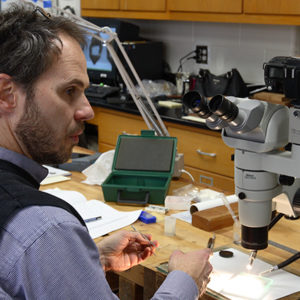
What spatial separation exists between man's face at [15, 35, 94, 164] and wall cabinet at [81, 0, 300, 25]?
8.36 feet

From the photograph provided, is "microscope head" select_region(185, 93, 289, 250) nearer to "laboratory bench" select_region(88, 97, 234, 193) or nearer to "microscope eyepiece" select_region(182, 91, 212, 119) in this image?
"microscope eyepiece" select_region(182, 91, 212, 119)

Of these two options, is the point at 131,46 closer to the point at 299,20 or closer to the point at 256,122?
the point at 299,20

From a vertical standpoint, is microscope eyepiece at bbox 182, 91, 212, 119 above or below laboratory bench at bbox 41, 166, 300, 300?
above

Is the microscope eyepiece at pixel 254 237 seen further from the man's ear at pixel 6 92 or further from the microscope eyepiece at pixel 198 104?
the man's ear at pixel 6 92

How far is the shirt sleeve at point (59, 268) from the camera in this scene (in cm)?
105

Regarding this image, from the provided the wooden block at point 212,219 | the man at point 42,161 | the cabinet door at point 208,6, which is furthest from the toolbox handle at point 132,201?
the cabinet door at point 208,6

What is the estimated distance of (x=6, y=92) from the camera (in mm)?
1192

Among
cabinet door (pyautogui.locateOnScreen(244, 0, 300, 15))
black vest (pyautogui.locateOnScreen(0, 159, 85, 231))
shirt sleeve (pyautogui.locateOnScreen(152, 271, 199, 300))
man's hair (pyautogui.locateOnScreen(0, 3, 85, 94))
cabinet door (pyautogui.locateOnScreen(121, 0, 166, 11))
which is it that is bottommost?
shirt sleeve (pyautogui.locateOnScreen(152, 271, 199, 300))

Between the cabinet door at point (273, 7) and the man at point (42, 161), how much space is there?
2.42m

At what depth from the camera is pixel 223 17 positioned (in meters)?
3.91

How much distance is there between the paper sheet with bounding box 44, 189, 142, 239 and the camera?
201 cm

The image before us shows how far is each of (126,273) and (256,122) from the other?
0.66 m

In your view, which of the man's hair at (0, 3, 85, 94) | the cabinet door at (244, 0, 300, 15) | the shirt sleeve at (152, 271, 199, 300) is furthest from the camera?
the cabinet door at (244, 0, 300, 15)

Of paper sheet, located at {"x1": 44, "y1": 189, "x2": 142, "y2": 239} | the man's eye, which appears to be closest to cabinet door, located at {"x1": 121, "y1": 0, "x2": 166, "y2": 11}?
paper sheet, located at {"x1": 44, "y1": 189, "x2": 142, "y2": 239}
